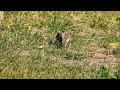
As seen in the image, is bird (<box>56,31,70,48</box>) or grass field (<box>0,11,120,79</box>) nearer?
grass field (<box>0,11,120,79</box>)

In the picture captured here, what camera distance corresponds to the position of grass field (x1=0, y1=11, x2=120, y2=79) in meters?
4.36

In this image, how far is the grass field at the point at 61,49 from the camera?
436cm

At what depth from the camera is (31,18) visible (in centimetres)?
671

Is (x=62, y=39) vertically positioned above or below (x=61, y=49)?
above

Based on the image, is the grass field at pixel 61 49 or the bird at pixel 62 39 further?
the bird at pixel 62 39

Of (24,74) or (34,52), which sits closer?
(24,74)

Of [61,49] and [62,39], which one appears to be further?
[62,39]

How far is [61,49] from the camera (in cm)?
525

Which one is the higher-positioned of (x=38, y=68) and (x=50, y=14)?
(x=50, y=14)

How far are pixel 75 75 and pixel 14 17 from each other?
2828 millimetres
